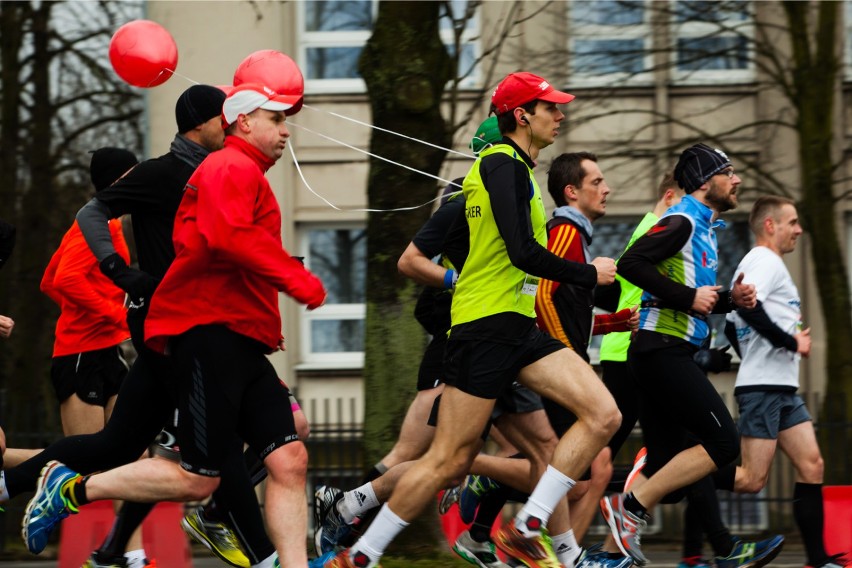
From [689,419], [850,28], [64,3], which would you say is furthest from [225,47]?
[689,419]

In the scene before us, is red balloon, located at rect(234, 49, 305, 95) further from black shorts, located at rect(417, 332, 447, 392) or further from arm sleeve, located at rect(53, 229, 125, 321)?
arm sleeve, located at rect(53, 229, 125, 321)

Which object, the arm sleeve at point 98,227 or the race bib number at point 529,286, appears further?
the arm sleeve at point 98,227

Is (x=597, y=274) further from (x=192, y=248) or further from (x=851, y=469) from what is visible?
(x=851, y=469)

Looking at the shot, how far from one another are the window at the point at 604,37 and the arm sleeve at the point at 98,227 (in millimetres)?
7740

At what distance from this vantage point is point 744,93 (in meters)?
14.1

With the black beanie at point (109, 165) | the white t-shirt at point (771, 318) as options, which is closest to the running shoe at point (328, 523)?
the black beanie at point (109, 165)

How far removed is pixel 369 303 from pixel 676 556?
298 centimetres

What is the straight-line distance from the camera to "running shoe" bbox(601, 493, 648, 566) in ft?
22.4

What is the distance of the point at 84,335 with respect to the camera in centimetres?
774

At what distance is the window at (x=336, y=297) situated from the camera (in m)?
15.3

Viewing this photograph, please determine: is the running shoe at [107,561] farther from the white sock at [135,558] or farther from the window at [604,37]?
the window at [604,37]

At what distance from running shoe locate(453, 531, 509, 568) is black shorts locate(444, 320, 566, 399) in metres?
1.39

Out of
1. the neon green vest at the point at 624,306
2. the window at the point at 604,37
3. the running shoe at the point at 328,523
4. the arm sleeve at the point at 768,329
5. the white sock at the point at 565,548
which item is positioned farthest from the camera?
the window at the point at 604,37

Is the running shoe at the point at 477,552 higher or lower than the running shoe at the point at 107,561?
lower
